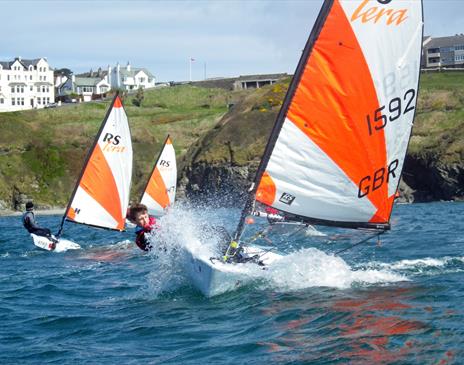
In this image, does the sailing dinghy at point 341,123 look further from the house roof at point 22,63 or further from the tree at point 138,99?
the house roof at point 22,63

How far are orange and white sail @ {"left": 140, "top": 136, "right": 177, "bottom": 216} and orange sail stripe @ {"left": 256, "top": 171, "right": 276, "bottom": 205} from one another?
71.1 feet

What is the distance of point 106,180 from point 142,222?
1108cm

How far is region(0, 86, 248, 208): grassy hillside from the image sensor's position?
68.2 m

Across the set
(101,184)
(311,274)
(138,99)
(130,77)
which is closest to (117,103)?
(101,184)

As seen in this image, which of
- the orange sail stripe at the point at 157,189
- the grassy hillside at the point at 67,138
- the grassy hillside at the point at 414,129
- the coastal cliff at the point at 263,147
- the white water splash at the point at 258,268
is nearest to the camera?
the white water splash at the point at 258,268

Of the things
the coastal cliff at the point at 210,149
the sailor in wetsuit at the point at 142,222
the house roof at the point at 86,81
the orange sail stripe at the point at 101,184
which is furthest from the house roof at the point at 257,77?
the sailor in wetsuit at the point at 142,222

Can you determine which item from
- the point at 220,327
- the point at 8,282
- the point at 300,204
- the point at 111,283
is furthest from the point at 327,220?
the point at 8,282

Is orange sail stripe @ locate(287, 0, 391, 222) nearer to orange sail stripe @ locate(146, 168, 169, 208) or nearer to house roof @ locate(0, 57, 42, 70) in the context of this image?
orange sail stripe @ locate(146, 168, 169, 208)

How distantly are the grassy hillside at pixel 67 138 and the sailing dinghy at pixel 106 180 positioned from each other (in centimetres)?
4141

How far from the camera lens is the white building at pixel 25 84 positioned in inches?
5054

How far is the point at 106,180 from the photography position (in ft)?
81.3

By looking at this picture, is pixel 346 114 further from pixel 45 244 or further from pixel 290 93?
pixel 45 244

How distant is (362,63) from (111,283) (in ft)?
22.4

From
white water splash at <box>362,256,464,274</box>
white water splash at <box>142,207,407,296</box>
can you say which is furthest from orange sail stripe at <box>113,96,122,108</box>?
white water splash at <box>362,256,464,274</box>
